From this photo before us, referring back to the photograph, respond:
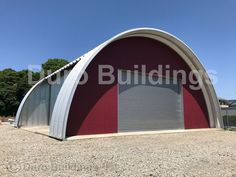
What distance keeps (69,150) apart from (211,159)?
13.2 feet

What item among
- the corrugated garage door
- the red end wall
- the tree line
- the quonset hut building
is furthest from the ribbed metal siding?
the tree line

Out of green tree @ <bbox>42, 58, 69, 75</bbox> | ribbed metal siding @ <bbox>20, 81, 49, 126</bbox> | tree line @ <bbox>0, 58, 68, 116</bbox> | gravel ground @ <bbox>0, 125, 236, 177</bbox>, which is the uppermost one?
green tree @ <bbox>42, 58, 69, 75</bbox>

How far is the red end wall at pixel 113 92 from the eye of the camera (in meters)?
11.1

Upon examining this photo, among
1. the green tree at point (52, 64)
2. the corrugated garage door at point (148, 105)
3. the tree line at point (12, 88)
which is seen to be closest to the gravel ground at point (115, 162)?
the corrugated garage door at point (148, 105)

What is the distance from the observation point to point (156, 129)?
13742 millimetres

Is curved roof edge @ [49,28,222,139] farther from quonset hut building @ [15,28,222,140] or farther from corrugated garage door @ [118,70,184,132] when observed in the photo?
corrugated garage door @ [118,70,184,132]

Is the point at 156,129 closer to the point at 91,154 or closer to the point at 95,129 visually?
the point at 95,129

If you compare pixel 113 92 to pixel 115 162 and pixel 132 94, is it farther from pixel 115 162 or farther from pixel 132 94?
pixel 115 162

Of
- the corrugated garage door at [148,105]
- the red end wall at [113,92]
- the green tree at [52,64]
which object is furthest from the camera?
the green tree at [52,64]

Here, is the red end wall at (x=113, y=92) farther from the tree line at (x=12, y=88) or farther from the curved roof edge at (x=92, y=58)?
the tree line at (x=12, y=88)

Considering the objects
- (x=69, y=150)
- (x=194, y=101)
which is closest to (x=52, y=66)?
(x=194, y=101)

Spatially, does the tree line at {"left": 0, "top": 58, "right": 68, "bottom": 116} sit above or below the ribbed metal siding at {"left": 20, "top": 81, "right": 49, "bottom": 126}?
above

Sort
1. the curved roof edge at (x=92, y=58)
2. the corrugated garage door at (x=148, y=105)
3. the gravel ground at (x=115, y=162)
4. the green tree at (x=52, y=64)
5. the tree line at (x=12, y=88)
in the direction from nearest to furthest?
the gravel ground at (x=115, y=162)
the curved roof edge at (x=92, y=58)
the corrugated garage door at (x=148, y=105)
the tree line at (x=12, y=88)
the green tree at (x=52, y=64)

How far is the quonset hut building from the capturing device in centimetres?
1090
